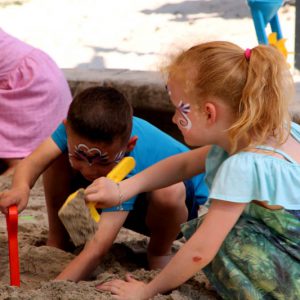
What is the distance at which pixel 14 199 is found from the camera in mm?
2266

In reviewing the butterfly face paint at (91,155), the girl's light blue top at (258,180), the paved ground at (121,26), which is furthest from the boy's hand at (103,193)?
the paved ground at (121,26)

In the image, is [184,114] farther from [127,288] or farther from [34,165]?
[34,165]

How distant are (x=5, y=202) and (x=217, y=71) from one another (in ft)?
2.44

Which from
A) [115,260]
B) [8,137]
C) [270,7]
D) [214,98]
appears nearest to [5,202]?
[115,260]

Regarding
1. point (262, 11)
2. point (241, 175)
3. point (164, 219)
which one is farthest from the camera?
point (262, 11)

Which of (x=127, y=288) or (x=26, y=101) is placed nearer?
(x=127, y=288)

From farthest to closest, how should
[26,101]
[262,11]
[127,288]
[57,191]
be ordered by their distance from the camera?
1. [262,11]
2. [26,101]
3. [57,191]
4. [127,288]

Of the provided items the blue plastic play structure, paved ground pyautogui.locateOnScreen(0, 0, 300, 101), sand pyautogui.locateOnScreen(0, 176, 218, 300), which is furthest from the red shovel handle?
paved ground pyautogui.locateOnScreen(0, 0, 300, 101)

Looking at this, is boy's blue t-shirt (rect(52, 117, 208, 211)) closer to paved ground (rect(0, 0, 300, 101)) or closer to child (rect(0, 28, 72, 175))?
child (rect(0, 28, 72, 175))

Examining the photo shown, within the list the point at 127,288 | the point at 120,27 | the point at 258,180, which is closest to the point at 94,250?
the point at 127,288

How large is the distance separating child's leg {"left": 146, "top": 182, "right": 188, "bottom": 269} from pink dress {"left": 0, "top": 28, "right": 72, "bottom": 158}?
4.60 ft

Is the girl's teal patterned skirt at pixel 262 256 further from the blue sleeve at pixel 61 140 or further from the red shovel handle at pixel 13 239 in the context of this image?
the blue sleeve at pixel 61 140

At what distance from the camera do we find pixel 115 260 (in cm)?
244

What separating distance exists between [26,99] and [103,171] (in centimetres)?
A: 154
